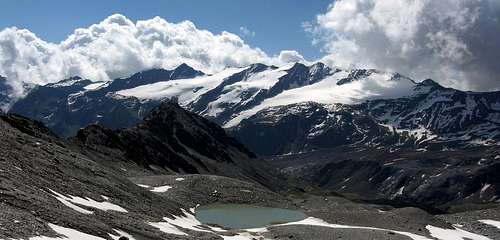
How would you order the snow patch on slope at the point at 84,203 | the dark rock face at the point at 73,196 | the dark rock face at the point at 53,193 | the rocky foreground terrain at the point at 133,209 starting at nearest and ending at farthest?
the dark rock face at the point at 53,193 → the dark rock face at the point at 73,196 → the rocky foreground terrain at the point at 133,209 → the snow patch on slope at the point at 84,203

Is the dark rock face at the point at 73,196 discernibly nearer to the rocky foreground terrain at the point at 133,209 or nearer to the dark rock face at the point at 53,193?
the dark rock face at the point at 53,193

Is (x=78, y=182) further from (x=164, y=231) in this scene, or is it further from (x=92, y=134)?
(x=92, y=134)

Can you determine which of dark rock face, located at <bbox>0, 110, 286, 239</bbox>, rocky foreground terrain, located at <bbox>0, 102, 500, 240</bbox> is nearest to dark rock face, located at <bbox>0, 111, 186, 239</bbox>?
dark rock face, located at <bbox>0, 110, 286, 239</bbox>

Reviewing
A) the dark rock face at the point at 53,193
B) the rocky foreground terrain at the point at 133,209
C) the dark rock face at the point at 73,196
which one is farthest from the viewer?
the rocky foreground terrain at the point at 133,209

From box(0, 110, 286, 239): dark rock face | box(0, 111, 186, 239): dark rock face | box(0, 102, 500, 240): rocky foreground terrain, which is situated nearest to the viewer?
box(0, 111, 186, 239): dark rock face

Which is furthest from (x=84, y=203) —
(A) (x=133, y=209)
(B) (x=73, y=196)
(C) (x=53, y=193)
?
(A) (x=133, y=209)

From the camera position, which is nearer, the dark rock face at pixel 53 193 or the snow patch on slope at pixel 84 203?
the dark rock face at pixel 53 193

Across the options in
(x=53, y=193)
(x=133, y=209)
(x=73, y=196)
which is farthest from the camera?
(x=133, y=209)

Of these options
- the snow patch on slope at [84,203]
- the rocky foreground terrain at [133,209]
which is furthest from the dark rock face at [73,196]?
the rocky foreground terrain at [133,209]

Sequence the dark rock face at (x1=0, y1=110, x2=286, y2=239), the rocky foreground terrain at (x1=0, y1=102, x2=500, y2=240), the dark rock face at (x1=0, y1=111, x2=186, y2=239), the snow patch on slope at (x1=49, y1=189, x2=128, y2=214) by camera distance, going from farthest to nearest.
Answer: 1. the snow patch on slope at (x1=49, y1=189, x2=128, y2=214)
2. the rocky foreground terrain at (x1=0, y1=102, x2=500, y2=240)
3. the dark rock face at (x1=0, y1=110, x2=286, y2=239)
4. the dark rock face at (x1=0, y1=111, x2=186, y2=239)

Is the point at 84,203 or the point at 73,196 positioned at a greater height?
the point at 73,196

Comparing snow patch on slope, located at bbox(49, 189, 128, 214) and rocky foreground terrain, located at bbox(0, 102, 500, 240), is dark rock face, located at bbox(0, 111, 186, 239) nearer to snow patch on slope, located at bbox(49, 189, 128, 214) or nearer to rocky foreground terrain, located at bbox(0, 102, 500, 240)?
rocky foreground terrain, located at bbox(0, 102, 500, 240)

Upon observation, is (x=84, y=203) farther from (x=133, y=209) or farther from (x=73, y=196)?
(x=133, y=209)

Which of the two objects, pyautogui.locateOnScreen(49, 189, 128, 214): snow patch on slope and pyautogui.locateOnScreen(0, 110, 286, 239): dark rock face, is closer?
pyautogui.locateOnScreen(0, 110, 286, 239): dark rock face
